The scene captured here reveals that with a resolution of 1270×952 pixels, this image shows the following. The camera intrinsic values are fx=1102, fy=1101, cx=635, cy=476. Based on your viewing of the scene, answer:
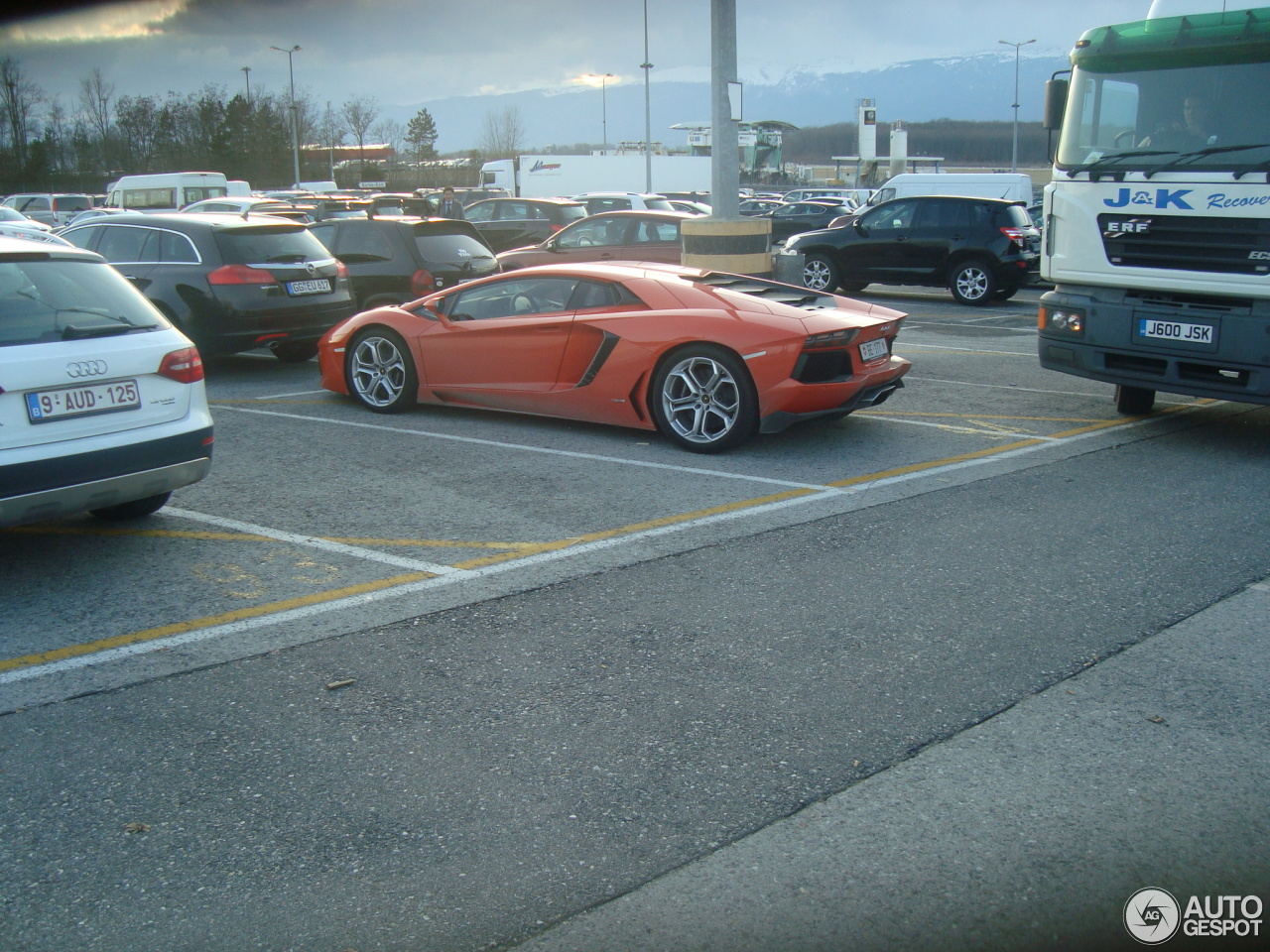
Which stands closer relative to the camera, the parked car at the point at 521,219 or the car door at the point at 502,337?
the car door at the point at 502,337

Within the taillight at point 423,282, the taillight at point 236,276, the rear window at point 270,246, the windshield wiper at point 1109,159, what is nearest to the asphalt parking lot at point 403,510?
the taillight at point 236,276

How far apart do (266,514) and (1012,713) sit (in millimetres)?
4217

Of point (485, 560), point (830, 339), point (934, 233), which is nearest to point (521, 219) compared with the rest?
point (934, 233)

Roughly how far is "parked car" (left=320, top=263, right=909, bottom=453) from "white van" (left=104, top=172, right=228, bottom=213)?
30.6m

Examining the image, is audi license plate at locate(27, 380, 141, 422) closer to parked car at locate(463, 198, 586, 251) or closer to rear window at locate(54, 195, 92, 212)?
parked car at locate(463, 198, 586, 251)

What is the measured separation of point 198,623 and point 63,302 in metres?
1.82

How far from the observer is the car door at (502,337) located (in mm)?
8180

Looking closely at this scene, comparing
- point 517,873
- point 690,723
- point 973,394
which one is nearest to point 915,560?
point 690,723

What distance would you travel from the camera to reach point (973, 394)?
10.1m

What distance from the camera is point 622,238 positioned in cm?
1639

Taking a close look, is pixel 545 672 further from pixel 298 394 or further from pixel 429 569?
pixel 298 394

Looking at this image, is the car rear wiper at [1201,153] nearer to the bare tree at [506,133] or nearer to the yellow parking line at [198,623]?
the yellow parking line at [198,623]

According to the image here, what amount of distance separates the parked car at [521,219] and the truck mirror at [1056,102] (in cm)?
1317


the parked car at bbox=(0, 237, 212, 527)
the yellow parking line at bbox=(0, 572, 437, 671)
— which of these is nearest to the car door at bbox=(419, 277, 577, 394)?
the parked car at bbox=(0, 237, 212, 527)
